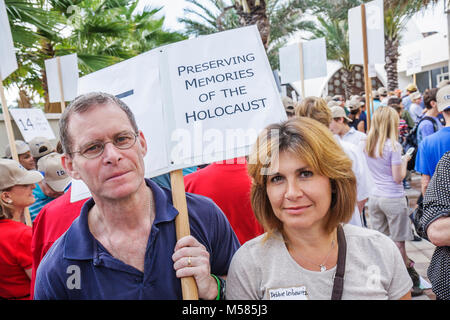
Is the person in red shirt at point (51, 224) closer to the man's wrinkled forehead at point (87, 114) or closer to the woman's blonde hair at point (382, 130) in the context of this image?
the man's wrinkled forehead at point (87, 114)

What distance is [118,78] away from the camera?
1.60 metres

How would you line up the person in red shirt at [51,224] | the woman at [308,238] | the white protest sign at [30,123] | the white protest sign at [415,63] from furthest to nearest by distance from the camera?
the white protest sign at [415,63]
the white protest sign at [30,123]
the person in red shirt at [51,224]
the woman at [308,238]

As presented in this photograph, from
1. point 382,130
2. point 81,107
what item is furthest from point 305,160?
point 382,130

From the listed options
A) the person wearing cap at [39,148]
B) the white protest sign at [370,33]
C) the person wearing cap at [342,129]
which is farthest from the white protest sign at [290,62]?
the person wearing cap at [39,148]

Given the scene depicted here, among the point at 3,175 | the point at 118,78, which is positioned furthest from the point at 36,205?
the point at 118,78

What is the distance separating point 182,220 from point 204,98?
18.4 inches

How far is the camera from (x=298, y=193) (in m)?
1.44

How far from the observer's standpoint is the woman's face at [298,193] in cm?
146

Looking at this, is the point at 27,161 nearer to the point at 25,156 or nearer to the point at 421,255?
the point at 25,156

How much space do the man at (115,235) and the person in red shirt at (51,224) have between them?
1.79ft

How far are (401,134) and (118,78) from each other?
6814 millimetres
